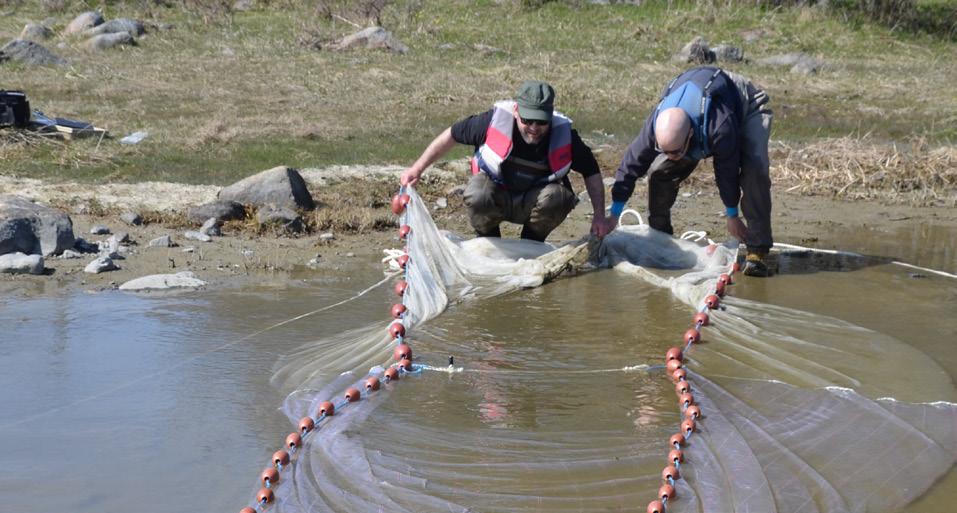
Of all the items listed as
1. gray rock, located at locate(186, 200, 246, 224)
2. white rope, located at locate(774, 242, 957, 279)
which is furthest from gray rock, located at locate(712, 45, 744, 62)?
gray rock, located at locate(186, 200, 246, 224)

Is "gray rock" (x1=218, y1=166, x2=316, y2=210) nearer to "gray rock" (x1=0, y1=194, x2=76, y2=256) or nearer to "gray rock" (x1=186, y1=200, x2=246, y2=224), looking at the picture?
"gray rock" (x1=186, y1=200, x2=246, y2=224)

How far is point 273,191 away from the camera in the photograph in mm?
9078

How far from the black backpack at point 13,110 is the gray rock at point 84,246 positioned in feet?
10.5

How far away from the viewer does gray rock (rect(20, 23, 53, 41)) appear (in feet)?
61.1

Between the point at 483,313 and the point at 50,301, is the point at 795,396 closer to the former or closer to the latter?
the point at 483,313

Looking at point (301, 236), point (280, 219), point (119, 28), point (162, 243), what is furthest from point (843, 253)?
point (119, 28)

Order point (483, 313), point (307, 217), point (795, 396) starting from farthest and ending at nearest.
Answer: point (307, 217)
point (483, 313)
point (795, 396)

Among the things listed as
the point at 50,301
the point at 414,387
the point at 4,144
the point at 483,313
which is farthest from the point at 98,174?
the point at 414,387

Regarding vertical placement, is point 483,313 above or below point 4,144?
below

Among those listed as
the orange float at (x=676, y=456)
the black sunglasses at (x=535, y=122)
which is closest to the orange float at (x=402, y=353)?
the orange float at (x=676, y=456)

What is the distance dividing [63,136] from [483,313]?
20.5 ft

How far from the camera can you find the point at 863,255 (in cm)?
836

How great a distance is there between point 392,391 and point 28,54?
1285 cm

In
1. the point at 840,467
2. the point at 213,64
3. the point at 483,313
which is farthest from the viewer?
the point at 213,64
